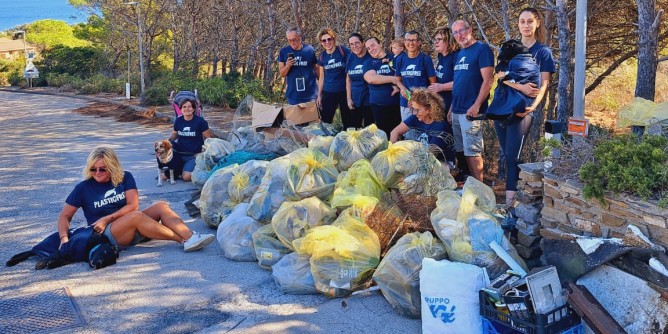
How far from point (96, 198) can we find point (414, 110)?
10.7 ft

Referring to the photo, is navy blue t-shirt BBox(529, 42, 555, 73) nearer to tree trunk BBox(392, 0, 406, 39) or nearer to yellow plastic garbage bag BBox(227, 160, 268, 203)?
yellow plastic garbage bag BBox(227, 160, 268, 203)

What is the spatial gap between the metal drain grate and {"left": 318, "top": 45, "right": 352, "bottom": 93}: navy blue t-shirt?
15.9 feet

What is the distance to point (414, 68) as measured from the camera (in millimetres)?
7836

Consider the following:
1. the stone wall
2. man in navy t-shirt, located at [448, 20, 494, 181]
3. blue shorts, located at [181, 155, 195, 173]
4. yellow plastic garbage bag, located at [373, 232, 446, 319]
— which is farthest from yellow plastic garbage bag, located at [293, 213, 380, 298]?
blue shorts, located at [181, 155, 195, 173]

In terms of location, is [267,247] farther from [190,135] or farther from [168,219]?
[190,135]


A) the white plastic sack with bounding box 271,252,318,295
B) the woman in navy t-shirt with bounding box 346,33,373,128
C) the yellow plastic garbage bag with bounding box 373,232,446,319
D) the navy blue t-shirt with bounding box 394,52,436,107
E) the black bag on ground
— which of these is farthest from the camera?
the woman in navy t-shirt with bounding box 346,33,373,128

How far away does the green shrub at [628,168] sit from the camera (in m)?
4.38

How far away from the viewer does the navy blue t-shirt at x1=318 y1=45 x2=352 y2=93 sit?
30.4ft

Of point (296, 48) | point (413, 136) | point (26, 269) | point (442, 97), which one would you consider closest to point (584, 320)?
point (413, 136)

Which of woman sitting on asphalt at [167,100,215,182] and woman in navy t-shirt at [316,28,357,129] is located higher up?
woman in navy t-shirt at [316,28,357,129]

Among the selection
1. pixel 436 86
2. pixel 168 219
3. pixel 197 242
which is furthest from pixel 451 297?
pixel 436 86

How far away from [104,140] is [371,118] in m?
7.81

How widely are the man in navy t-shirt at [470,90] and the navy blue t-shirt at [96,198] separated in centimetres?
332

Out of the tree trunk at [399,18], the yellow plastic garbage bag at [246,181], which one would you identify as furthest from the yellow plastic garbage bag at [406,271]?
the tree trunk at [399,18]
